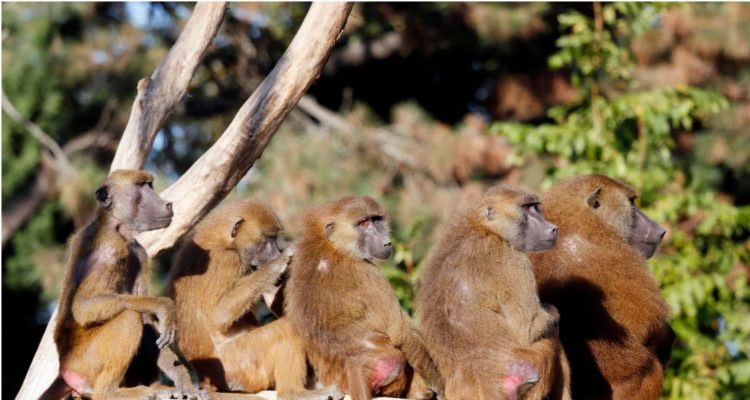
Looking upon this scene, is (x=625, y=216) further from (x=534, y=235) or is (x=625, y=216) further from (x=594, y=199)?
(x=534, y=235)

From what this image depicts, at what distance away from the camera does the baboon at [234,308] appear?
7.04 metres

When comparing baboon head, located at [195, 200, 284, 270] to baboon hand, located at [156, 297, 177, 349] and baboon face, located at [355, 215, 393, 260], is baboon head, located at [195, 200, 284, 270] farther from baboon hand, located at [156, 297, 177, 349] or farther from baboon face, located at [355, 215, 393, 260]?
baboon hand, located at [156, 297, 177, 349]

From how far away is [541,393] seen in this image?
6496 millimetres

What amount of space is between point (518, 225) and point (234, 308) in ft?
6.43

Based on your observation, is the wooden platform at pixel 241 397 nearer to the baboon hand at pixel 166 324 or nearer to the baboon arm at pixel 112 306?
the baboon hand at pixel 166 324

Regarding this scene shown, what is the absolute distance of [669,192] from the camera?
11172 millimetres

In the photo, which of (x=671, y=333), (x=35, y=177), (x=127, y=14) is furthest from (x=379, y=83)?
(x=671, y=333)

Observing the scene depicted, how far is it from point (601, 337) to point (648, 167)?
4.19 meters

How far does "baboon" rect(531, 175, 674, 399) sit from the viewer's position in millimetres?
7359

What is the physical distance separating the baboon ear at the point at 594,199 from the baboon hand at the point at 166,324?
10.2 ft

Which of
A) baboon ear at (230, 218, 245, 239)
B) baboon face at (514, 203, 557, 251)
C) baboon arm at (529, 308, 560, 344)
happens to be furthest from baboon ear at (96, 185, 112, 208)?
baboon arm at (529, 308, 560, 344)

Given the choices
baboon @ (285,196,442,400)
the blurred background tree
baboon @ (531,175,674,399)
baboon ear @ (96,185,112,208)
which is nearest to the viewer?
A: baboon @ (285,196,442,400)

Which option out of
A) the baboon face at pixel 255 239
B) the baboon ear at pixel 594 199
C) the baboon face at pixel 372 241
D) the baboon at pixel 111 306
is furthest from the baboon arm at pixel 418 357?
the baboon ear at pixel 594 199

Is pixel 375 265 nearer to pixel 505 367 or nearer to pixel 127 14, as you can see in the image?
pixel 505 367
